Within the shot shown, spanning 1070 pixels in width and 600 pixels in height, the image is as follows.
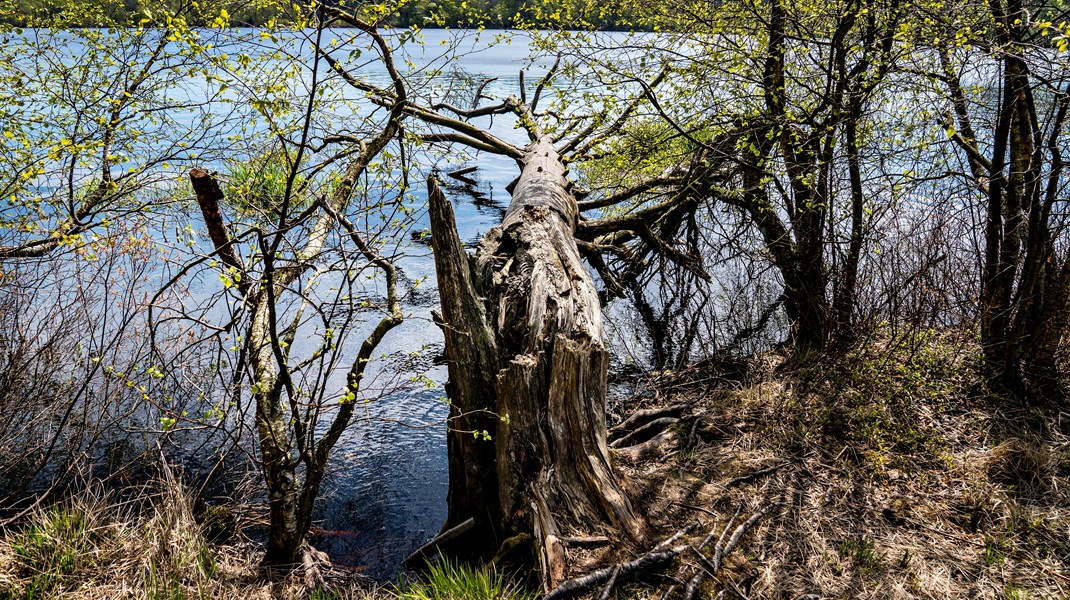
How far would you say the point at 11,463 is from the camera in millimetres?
5355

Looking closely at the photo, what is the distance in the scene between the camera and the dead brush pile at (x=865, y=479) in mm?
3797

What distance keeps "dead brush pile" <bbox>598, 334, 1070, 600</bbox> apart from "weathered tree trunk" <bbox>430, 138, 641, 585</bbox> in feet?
1.63

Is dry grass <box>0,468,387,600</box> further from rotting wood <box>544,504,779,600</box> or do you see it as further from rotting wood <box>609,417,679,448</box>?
rotting wood <box>609,417,679,448</box>

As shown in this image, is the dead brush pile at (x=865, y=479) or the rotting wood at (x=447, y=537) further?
the rotting wood at (x=447, y=537)

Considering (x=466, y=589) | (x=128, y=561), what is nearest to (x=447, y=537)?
(x=466, y=589)

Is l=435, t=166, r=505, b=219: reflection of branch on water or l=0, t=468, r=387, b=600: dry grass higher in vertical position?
l=435, t=166, r=505, b=219: reflection of branch on water

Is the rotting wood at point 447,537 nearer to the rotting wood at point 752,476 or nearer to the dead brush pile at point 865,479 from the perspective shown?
the dead brush pile at point 865,479

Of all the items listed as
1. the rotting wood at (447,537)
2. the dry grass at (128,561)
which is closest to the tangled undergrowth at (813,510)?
the dry grass at (128,561)

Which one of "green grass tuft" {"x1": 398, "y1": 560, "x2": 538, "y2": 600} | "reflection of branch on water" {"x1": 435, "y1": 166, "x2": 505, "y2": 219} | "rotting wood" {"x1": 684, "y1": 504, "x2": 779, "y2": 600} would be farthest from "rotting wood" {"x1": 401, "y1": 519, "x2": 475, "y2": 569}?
"reflection of branch on water" {"x1": 435, "y1": 166, "x2": 505, "y2": 219}

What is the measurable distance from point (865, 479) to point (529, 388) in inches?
96.6

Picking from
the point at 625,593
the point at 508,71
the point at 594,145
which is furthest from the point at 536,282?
the point at 508,71

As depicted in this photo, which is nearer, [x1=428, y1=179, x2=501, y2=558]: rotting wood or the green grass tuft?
the green grass tuft

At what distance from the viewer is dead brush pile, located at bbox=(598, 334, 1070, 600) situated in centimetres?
Answer: 380

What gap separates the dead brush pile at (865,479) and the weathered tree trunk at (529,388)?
50 centimetres
